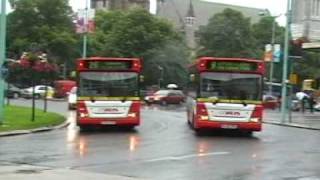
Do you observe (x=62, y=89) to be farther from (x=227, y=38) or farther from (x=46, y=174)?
(x=46, y=174)

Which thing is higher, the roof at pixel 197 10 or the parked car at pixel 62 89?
the roof at pixel 197 10

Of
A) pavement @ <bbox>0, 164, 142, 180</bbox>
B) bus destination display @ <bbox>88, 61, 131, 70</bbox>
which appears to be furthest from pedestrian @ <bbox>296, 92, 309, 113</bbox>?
pavement @ <bbox>0, 164, 142, 180</bbox>

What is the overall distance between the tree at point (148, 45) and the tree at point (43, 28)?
185 inches

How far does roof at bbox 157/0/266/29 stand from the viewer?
525ft

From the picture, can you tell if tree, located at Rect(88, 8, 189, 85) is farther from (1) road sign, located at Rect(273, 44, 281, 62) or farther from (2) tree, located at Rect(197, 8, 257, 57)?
(1) road sign, located at Rect(273, 44, 281, 62)

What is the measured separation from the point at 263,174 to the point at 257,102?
1117cm

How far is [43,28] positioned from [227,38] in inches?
1050

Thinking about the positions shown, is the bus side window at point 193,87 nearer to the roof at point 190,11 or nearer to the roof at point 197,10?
the roof at point 197,10

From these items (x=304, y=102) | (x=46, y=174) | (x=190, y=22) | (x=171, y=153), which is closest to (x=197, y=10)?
(x=190, y=22)

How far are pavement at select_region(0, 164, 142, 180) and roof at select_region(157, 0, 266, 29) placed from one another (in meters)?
142

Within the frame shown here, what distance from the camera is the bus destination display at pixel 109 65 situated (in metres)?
28.5

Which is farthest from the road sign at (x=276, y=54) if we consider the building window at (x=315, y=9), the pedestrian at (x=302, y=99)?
the building window at (x=315, y=9)

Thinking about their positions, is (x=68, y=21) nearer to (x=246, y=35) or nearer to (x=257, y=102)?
(x=246, y=35)

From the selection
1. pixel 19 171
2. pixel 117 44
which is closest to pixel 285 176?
pixel 19 171
